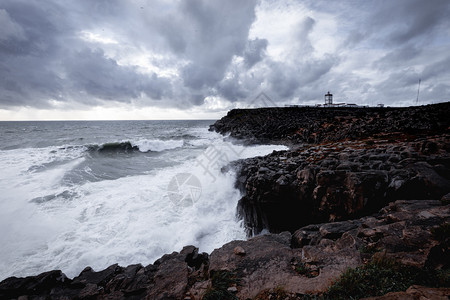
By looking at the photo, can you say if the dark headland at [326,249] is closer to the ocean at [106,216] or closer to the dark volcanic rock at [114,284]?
the dark volcanic rock at [114,284]

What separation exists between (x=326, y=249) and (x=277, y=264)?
4.21 feet

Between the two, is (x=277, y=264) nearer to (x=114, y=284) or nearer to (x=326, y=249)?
(x=326, y=249)

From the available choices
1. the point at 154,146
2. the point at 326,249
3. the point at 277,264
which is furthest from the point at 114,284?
the point at 154,146

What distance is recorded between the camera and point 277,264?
439 cm

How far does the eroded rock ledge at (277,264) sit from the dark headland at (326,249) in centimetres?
2

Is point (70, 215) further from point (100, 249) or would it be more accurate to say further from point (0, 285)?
point (0, 285)

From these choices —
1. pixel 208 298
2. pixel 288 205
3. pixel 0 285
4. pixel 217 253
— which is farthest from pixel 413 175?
pixel 0 285

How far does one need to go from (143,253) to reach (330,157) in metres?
9.41

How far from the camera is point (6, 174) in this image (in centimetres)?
1465

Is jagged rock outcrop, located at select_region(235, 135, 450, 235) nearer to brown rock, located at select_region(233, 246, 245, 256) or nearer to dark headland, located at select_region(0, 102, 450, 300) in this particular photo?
dark headland, located at select_region(0, 102, 450, 300)

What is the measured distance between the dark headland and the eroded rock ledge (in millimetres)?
21

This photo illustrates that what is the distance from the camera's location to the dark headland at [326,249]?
11.0ft

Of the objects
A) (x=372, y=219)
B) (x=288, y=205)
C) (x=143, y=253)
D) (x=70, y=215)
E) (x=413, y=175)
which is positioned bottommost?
(x=143, y=253)

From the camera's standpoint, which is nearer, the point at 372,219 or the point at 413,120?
the point at 372,219
